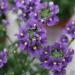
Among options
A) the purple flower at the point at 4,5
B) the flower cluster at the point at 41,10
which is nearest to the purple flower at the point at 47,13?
the flower cluster at the point at 41,10

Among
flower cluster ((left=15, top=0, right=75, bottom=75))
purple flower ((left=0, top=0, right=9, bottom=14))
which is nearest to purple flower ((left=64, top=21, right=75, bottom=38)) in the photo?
flower cluster ((left=15, top=0, right=75, bottom=75))

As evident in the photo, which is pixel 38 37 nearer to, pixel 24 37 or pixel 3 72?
pixel 24 37

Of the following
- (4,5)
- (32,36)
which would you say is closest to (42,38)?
(32,36)

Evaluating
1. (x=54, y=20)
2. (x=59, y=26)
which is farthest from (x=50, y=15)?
(x=59, y=26)

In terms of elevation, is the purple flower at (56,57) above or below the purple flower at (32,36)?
below

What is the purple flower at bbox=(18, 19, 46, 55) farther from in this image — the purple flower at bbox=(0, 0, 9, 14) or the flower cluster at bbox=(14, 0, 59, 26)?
the purple flower at bbox=(0, 0, 9, 14)

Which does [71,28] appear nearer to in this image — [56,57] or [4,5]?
[56,57]

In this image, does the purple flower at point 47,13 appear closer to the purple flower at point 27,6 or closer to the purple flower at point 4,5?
the purple flower at point 27,6
